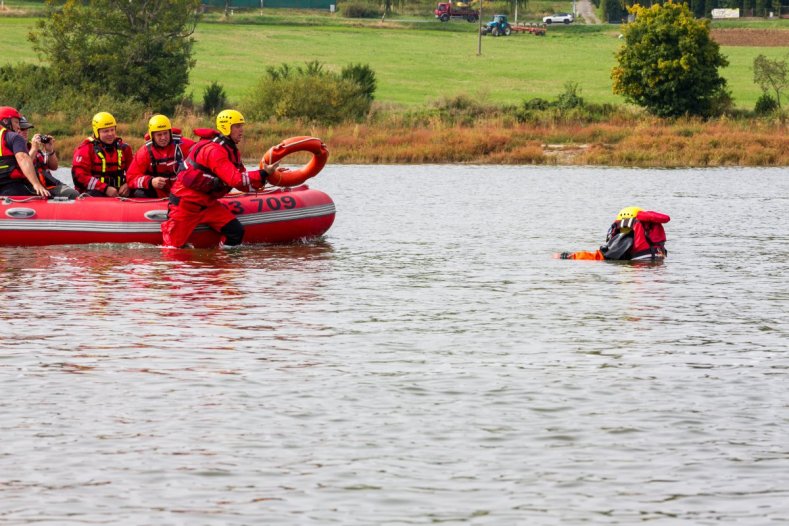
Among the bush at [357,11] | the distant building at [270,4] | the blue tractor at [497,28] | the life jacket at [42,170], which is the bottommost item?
the life jacket at [42,170]

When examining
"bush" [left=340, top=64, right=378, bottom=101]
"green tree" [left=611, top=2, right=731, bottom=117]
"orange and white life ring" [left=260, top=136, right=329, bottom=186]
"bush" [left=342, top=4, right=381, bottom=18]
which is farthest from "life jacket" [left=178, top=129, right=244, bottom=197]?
"bush" [left=342, top=4, right=381, bottom=18]

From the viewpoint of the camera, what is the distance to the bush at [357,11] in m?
107

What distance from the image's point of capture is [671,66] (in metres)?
53.7

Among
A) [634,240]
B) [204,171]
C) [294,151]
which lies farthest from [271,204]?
[634,240]

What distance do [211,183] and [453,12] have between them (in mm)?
92212

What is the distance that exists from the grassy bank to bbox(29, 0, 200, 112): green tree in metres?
2.98

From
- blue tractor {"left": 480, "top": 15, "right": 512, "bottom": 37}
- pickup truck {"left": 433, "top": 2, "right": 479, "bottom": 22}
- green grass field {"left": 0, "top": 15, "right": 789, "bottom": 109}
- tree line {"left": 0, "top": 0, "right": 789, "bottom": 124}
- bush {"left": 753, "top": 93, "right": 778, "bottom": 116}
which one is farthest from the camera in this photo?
pickup truck {"left": 433, "top": 2, "right": 479, "bottom": 22}

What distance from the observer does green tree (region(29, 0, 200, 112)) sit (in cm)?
5466

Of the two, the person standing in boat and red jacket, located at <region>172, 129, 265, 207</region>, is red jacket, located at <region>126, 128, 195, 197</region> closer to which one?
red jacket, located at <region>172, 129, 265, 207</region>

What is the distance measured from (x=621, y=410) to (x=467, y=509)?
7.92ft

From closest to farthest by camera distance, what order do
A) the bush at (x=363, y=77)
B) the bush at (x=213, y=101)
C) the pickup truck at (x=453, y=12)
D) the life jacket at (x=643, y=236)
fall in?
1. the life jacket at (x=643, y=236)
2. the bush at (x=213, y=101)
3. the bush at (x=363, y=77)
4. the pickup truck at (x=453, y=12)

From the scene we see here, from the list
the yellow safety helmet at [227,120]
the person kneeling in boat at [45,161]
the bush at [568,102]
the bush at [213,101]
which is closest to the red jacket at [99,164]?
the person kneeling in boat at [45,161]

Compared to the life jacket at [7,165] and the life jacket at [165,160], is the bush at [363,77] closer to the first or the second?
the life jacket at [165,160]

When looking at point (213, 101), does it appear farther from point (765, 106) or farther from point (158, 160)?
point (158, 160)
